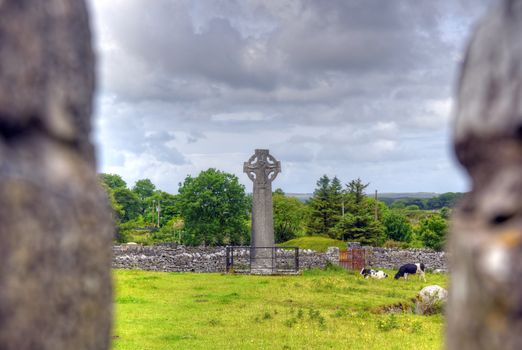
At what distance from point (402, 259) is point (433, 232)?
1851 cm

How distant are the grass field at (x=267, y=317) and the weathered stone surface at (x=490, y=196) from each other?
429 inches

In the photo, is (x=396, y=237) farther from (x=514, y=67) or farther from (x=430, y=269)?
(x=514, y=67)

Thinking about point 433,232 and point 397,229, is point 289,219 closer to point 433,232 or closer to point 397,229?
point 397,229

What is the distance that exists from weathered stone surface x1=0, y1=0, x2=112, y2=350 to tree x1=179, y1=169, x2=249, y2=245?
170 feet

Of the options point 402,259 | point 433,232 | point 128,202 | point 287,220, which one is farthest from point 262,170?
point 128,202

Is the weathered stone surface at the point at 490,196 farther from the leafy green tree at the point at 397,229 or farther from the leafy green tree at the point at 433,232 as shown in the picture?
the leafy green tree at the point at 397,229

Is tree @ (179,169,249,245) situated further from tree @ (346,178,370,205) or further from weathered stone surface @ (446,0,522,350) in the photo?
weathered stone surface @ (446,0,522,350)

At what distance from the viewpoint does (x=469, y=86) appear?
7.25ft

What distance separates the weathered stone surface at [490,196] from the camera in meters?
1.98

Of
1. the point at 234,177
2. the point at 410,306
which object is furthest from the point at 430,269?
the point at 234,177

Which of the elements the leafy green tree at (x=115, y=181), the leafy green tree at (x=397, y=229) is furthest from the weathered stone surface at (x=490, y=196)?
the leafy green tree at (x=115, y=181)

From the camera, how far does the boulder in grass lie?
725 inches

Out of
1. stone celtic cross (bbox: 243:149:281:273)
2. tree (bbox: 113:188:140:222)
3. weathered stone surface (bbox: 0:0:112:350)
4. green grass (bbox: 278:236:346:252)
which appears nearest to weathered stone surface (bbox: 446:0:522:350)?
weathered stone surface (bbox: 0:0:112:350)

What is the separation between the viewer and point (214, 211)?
54.8 meters
